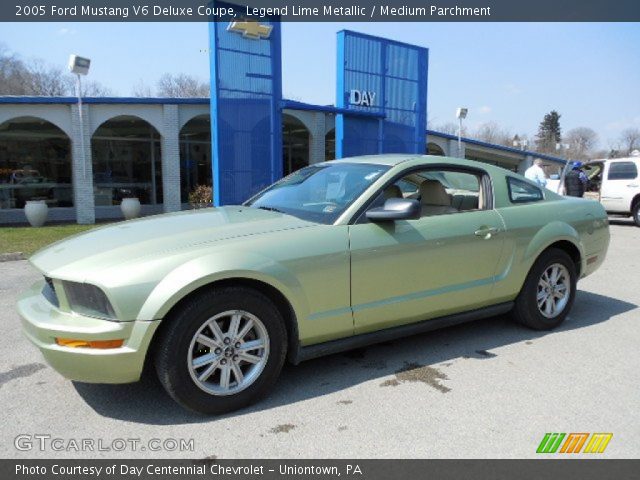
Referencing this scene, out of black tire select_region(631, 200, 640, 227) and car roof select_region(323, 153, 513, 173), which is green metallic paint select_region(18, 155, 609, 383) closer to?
car roof select_region(323, 153, 513, 173)

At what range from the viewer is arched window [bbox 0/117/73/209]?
16.2 metres

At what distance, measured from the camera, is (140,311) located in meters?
2.84

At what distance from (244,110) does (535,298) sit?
380 inches

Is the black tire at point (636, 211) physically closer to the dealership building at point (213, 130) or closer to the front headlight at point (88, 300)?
the dealership building at point (213, 130)

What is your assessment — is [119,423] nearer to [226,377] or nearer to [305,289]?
[226,377]

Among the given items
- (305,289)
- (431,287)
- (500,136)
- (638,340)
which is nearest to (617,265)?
(638,340)

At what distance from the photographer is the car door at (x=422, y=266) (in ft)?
11.7

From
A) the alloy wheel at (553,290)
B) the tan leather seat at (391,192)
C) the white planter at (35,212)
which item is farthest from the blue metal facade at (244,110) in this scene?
the alloy wheel at (553,290)

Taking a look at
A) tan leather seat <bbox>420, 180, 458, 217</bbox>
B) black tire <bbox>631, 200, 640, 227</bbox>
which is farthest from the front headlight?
black tire <bbox>631, 200, 640, 227</bbox>

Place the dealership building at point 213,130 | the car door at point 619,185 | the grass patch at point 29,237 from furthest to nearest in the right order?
1. the car door at point 619,185
2. the dealership building at point 213,130
3. the grass patch at point 29,237

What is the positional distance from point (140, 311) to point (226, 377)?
0.68m

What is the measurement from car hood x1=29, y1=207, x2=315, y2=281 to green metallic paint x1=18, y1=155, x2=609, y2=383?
11mm

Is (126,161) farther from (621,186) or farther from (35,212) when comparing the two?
(621,186)

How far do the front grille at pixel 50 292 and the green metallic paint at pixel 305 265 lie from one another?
0.14ft
